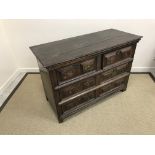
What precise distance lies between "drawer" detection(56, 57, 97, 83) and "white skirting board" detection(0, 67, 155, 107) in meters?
1.13

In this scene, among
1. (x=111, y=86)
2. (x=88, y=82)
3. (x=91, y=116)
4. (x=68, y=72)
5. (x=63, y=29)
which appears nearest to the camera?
(x=68, y=72)

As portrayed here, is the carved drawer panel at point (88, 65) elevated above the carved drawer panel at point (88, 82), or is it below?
above

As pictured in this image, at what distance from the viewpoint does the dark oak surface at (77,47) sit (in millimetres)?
1226

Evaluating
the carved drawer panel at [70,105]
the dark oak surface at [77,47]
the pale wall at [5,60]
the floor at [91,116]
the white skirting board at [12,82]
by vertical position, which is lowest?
the floor at [91,116]

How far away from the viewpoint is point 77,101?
1574 mm

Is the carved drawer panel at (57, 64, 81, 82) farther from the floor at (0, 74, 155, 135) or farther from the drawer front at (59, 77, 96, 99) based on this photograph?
the floor at (0, 74, 155, 135)

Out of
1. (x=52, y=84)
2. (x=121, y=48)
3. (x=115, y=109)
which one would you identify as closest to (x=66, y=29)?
(x=121, y=48)

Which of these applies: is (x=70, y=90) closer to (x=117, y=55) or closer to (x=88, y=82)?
(x=88, y=82)

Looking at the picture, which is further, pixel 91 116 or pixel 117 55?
pixel 91 116

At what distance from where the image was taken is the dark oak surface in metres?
1.23

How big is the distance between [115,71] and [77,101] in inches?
22.8

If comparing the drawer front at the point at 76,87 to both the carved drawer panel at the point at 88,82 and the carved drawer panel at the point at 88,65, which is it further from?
the carved drawer panel at the point at 88,65

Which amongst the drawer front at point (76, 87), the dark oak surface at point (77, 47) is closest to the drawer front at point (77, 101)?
the drawer front at point (76, 87)

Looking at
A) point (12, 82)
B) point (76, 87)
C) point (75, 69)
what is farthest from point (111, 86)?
point (12, 82)
